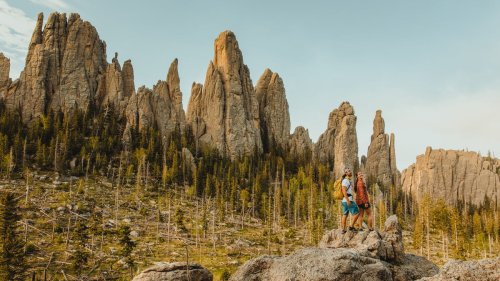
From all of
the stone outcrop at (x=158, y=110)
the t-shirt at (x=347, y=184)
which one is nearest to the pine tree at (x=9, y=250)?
the t-shirt at (x=347, y=184)

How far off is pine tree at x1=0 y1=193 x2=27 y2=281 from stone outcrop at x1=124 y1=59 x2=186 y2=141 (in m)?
91.0

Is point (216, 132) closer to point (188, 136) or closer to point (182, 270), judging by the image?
point (188, 136)

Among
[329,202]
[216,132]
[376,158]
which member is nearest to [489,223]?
[329,202]

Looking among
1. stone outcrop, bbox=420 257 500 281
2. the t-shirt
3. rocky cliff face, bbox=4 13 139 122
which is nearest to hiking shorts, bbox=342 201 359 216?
the t-shirt

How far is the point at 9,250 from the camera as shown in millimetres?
43250

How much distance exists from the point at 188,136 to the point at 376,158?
7165 cm

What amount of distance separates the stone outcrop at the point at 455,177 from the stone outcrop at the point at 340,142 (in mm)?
36981

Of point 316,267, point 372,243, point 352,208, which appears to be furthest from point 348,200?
point 316,267

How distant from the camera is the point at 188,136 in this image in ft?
505

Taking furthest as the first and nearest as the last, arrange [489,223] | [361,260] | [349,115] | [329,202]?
[349,115]
[329,202]
[489,223]
[361,260]

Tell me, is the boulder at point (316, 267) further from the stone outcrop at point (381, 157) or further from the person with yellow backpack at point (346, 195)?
the stone outcrop at point (381, 157)

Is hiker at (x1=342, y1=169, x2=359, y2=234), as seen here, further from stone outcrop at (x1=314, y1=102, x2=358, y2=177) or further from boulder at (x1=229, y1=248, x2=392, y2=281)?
stone outcrop at (x1=314, y1=102, x2=358, y2=177)

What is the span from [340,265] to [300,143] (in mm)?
156613

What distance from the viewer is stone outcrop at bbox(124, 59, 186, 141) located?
14962 cm
